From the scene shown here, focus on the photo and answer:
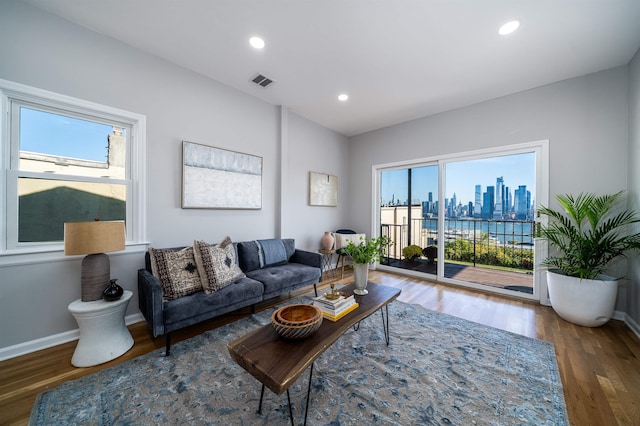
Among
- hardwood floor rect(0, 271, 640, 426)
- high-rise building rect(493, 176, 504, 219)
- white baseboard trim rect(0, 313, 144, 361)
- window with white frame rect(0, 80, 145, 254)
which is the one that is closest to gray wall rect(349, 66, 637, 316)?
high-rise building rect(493, 176, 504, 219)

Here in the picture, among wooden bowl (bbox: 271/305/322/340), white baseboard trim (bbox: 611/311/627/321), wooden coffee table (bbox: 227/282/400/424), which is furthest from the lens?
white baseboard trim (bbox: 611/311/627/321)

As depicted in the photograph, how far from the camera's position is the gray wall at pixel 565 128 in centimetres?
263

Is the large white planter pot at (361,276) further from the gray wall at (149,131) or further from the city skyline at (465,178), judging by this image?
the city skyline at (465,178)

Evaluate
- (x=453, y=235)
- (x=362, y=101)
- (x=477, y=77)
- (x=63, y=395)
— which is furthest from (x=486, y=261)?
(x=63, y=395)

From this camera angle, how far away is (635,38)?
221 cm

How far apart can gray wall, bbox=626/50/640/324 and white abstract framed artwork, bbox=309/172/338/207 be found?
12.6 ft

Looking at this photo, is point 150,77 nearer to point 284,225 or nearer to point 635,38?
point 284,225

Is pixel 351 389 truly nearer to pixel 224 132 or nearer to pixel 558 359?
pixel 558 359

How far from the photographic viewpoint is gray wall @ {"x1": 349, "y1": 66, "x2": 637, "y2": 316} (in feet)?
8.62

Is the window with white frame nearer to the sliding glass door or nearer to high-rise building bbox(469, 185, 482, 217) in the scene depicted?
the sliding glass door

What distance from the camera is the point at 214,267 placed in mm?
2330

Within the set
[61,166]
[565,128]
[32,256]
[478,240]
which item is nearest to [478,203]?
[478,240]

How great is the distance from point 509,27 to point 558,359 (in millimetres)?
2931

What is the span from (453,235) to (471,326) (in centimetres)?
214
